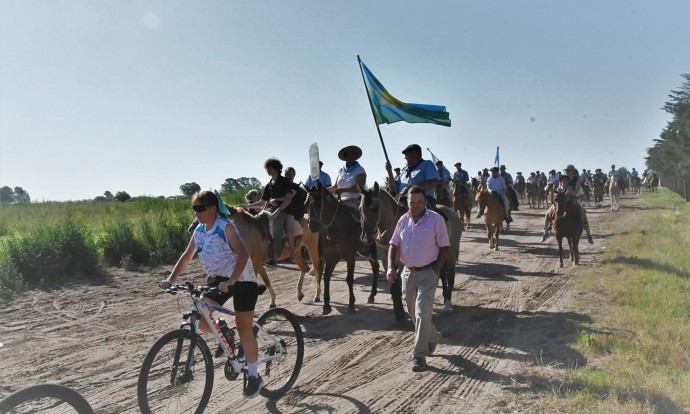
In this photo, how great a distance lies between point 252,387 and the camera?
17.5 feet

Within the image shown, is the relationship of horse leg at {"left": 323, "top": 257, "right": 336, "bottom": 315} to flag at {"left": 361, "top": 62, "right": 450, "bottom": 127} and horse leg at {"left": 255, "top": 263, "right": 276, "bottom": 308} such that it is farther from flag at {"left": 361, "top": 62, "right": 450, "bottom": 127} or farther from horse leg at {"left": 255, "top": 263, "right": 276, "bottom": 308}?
flag at {"left": 361, "top": 62, "right": 450, "bottom": 127}

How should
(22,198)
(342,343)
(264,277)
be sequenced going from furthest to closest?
(22,198) → (264,277) → (342,343)

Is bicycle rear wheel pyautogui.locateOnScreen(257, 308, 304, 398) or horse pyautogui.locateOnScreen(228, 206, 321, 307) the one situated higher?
horse pyautogui.locateOnScreen(228, 206, 321, 307)

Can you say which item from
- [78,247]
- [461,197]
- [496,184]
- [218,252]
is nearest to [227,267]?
[218,252]

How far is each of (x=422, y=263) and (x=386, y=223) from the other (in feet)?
8.63

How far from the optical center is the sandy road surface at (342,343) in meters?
5.75

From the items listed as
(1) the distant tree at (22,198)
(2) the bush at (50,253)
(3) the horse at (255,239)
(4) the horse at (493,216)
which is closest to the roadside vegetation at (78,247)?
(2) the bush at (50,253)

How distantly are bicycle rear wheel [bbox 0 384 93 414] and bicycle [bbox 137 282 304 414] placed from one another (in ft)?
2.79

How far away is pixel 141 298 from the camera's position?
11.2 m

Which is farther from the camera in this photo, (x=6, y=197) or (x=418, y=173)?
(x=6, y=197)

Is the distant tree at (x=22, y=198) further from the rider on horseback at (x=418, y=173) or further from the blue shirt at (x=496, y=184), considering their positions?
the rider on horseback at (x=418, y=173)

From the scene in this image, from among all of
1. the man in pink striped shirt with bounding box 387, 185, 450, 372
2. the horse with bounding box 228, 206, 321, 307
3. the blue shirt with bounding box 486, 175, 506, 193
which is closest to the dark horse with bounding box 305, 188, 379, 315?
the horse with bounding box 228, 206, 321, 307

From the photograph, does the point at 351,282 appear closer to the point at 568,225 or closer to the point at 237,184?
the point at 568,225

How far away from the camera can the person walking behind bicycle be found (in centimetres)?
511
